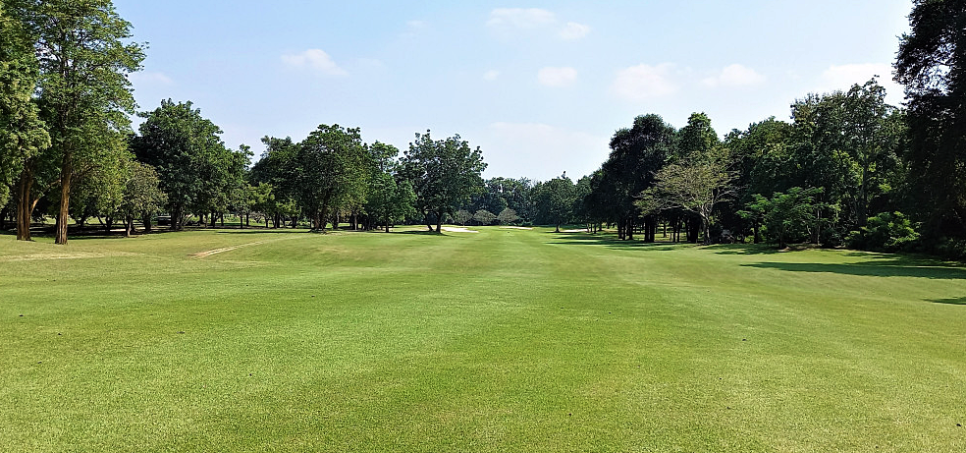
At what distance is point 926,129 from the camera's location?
30156mm

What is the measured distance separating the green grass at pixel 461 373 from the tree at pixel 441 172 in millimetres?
67991

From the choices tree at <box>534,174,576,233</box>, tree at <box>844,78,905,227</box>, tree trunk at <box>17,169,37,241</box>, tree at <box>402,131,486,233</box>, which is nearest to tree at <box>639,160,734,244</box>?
tree at <box>844,78,905,227</box>

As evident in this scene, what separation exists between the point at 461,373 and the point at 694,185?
181ft

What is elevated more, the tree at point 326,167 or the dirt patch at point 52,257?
the tree at point 326,167

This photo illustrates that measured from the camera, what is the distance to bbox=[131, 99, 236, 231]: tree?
60531 mm

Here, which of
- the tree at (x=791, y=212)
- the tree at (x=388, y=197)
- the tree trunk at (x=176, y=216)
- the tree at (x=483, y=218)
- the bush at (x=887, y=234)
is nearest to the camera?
the bush at (x=887, y=234)

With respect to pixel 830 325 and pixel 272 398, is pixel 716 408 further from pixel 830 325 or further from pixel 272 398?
pixel 830 325

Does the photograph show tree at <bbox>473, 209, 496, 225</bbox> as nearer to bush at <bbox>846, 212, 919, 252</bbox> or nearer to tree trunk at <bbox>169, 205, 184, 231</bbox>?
tree trunk at <bbox>169, 205, 184, 231</bbox>

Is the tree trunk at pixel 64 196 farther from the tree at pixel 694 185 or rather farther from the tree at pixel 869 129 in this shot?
the tree at pixel 869 129

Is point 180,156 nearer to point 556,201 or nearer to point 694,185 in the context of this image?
point 694,185

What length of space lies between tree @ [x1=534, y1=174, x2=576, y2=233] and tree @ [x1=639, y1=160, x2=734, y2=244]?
229 ft

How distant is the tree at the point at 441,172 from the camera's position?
3214 inches

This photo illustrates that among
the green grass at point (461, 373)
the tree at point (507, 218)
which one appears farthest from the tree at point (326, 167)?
the tree at point (507, 218)

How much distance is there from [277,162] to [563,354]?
65.9m
